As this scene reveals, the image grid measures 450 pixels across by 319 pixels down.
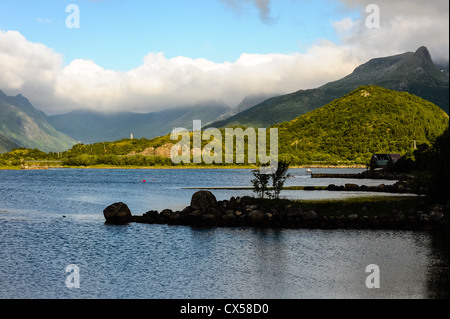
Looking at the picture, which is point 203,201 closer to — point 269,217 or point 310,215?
point 269,217

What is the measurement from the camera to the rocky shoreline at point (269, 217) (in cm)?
4888

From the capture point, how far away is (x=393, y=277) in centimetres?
2942

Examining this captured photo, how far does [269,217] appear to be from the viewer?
52281 millimetres

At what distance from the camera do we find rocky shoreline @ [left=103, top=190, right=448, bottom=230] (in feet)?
160

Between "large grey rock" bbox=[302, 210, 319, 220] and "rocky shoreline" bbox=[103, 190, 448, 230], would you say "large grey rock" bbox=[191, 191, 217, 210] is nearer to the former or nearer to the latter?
"rocky shoreline" bbox=[103, 190, 448, 230]

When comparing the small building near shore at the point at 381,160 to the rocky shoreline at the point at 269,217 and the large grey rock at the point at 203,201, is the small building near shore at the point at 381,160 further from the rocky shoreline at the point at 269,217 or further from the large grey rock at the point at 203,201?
the large grey rock at the point at 203,201

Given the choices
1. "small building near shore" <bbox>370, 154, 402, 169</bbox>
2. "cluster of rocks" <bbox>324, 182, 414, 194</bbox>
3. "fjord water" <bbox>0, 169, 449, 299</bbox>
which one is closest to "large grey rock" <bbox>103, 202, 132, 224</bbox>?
"fjord water" <bbox>0, 169, 449, 299</bbox>

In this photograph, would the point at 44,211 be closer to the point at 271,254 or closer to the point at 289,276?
the point at 271,254

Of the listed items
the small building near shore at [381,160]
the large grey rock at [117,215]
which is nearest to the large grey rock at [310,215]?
the large grey rock at [117,215]

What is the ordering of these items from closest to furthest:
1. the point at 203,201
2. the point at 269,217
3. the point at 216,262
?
1. the point at 216,262
2. the point at 269,217
3. the point at 203,201

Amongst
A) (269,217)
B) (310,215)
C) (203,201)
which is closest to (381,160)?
(203,201)

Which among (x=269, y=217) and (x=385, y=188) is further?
(x=385, y=188)

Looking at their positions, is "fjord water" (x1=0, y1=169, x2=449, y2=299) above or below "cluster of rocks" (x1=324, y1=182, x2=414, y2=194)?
below
